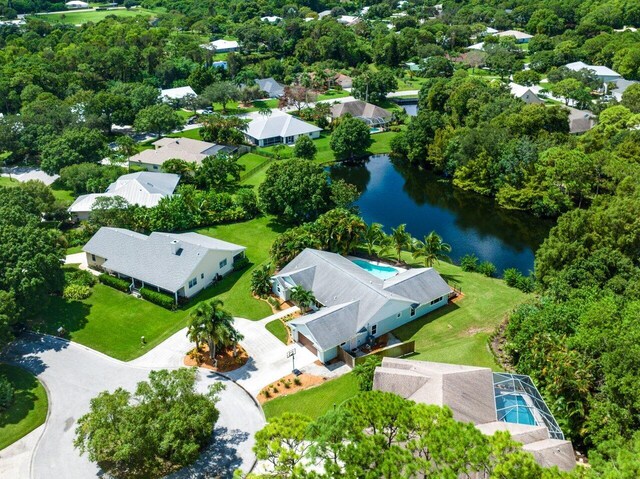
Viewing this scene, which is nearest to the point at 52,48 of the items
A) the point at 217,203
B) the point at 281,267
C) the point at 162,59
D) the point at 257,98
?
the point at 162,59

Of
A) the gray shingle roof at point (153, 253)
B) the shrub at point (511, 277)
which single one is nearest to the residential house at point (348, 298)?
the shrub at point (511, 277)

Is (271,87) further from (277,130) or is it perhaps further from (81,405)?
(81,405)

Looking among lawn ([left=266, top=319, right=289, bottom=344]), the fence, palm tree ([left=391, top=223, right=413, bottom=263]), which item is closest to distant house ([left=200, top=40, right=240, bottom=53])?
palm tree ([left=391, top=223, right=413, bottom=263])

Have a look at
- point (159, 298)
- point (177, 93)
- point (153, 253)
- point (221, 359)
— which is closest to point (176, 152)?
point (177, 93)

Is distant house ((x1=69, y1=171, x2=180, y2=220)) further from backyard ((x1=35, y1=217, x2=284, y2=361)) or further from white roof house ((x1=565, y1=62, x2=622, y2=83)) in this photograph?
white roof house ((x1=565, y1=62, x2=622, y2=83))

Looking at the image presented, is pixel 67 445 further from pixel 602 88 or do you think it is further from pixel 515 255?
pixel 602 88

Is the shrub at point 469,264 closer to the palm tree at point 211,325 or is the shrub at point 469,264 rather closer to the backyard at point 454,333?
the backyard at point 454,333
